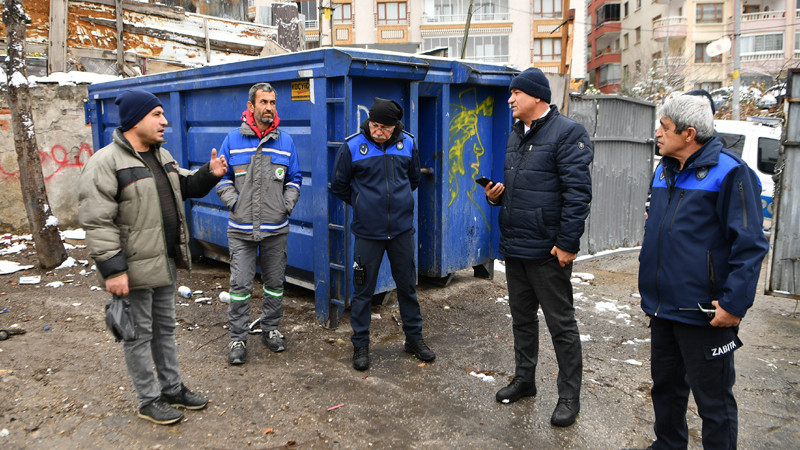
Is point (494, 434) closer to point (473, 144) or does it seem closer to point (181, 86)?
point (473, 144)

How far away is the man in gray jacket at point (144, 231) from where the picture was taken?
117 inches

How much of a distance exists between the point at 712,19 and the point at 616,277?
3490 centimetres

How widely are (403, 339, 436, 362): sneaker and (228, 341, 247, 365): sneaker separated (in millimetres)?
1223

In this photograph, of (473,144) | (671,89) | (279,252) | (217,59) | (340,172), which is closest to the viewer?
(340,172)

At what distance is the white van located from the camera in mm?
8953

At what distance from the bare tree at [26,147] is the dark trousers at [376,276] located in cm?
449

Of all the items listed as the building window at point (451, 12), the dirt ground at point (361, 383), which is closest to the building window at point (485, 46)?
the building window at point (451, 12)

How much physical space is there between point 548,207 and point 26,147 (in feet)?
20.2

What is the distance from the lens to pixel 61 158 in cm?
870

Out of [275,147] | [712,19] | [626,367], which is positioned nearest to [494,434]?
[626,367]

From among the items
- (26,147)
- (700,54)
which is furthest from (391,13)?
(26,147)

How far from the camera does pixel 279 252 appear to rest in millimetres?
4395

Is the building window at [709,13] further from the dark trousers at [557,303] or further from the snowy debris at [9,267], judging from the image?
the snowy debris at [9,267]

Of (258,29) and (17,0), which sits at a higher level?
(258,29)
